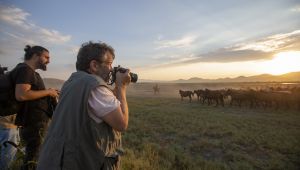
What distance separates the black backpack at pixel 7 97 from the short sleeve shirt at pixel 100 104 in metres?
2.06

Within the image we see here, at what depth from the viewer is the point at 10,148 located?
397 cm

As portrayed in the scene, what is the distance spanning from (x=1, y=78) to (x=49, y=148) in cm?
198

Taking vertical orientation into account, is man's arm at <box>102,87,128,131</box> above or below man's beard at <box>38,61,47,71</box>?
below

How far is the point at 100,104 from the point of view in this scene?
2146 mm

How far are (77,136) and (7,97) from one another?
83.2 inches

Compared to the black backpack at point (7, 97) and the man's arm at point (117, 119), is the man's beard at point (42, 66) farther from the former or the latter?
the man's arm at point (117, 119)

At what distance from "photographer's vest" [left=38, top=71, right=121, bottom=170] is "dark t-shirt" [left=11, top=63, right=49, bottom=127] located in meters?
1.68

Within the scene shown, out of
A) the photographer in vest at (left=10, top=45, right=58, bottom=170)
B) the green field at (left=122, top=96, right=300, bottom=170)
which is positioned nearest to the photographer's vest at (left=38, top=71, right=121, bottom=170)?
the photographer in vest at (left=10, top=45, right=58, bottom=170)

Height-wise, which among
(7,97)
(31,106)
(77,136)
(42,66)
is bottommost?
(77,136)

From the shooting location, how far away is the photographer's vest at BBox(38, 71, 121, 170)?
2170mm

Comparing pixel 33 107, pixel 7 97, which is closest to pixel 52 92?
pixel 33 107

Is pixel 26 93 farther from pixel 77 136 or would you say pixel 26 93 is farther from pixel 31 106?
pixel 77 136

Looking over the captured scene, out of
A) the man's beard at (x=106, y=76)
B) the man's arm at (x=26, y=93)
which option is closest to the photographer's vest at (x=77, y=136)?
the man's beard at (x=106, y=76)

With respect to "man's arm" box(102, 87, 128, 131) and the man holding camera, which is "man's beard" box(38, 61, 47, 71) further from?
"man's arm" box(102, 87, 128, 131)
